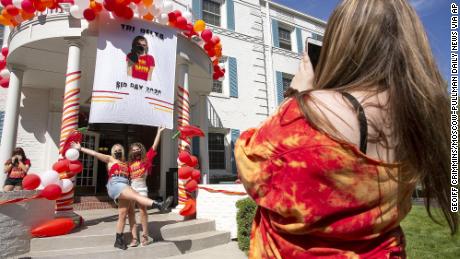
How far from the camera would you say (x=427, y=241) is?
5.33m

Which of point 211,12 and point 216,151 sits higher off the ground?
point 211,12

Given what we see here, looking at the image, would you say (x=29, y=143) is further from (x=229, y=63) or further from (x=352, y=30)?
(x=352, y=30)

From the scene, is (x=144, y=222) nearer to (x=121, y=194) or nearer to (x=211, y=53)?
(x=121, y=194)

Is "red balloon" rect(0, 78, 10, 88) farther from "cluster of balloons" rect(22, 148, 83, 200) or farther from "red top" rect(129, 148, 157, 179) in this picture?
"red top" rect(129, 148, 157, 179)

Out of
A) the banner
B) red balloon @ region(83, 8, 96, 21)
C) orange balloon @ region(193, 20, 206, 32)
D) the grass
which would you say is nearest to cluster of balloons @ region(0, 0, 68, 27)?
red balloon @ region(83, 8, 96, 21)

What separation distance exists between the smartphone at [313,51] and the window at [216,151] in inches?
456

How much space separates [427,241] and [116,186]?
5622mm

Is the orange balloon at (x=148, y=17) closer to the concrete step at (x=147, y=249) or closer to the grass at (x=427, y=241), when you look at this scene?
the concrete step at (x=147, y=249)

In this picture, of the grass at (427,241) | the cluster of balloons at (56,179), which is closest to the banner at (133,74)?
the cluster of balloons at (56,179)

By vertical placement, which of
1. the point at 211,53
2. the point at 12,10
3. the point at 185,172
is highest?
the point at 12,10

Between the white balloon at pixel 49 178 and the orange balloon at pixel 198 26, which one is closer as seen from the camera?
the white balloon at pixel 49 178

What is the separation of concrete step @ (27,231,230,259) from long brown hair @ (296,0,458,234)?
17.0 ft

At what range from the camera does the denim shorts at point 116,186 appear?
5320mm

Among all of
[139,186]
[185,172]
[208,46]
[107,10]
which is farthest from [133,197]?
[208,46]
